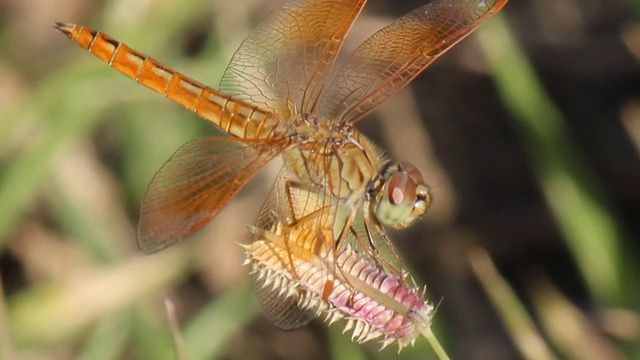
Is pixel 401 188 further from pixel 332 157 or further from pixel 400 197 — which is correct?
pixel 332 157

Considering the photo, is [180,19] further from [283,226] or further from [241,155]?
[283,226]

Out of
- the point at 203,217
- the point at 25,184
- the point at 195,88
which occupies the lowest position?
the point at 25,184

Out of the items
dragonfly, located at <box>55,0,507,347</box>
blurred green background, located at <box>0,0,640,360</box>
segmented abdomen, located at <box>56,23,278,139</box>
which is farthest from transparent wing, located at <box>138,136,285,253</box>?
blurred green background, located at <box>0,0,640,360</box>

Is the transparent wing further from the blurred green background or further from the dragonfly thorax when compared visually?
the blurred green background

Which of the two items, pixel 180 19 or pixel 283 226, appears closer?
pixel 283 226

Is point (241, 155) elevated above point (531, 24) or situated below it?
below

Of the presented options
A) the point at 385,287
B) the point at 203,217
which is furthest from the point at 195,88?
the point at 385,287

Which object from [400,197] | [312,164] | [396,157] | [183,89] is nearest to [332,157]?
[312,164]
